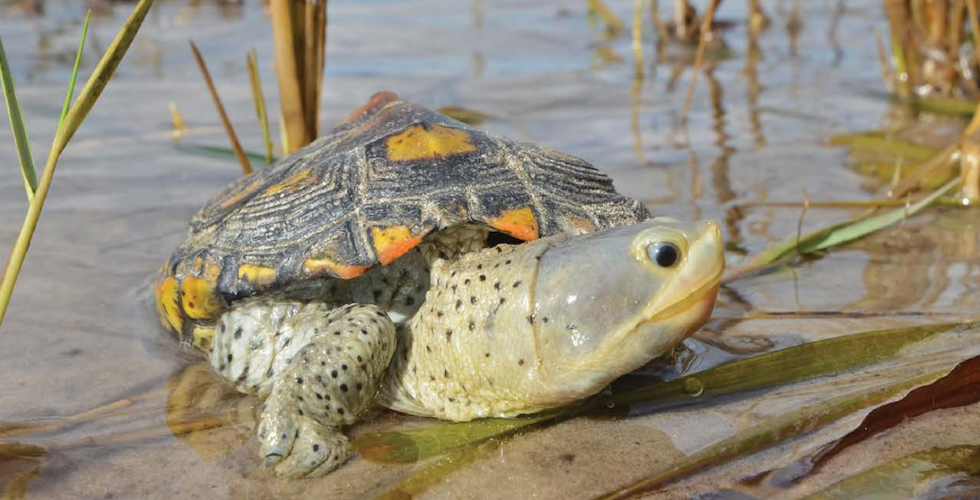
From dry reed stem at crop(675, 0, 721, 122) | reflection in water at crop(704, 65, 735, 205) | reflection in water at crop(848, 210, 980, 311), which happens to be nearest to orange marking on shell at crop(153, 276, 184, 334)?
reflection in water at crop(848, 210, 980, 311)

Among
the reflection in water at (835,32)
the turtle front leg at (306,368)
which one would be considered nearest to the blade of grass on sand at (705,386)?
the turtle front leg at (306,368)

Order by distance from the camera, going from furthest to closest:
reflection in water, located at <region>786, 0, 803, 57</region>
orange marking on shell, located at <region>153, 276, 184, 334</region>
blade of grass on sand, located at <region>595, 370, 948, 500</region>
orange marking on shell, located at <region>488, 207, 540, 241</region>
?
1. reflection in water, located at <region>786, 0, 803, 57</region>
2. orange marking on shell, located at <region>153, 276, 184, 334</region>
3. orange marking on shell, located at <region>488, 207, 540, 241</region>
4. blade of grass on sand, located at <region>595, 370, 948, 500</region>

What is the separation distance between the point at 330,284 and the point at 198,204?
199cm

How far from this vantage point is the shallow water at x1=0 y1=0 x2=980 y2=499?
225 cm

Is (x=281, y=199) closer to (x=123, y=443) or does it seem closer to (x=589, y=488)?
(x=123, y=443)

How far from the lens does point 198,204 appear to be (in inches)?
178

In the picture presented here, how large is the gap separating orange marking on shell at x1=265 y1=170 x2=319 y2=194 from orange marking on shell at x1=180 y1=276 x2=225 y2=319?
0.34 meters

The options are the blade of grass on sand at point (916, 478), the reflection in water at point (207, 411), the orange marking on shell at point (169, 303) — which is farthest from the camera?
the orange marking on shell at point (169, 303)

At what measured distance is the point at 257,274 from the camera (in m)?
2.68

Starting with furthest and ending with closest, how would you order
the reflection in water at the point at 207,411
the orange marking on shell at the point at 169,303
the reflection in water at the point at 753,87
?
the reflection in water at the point at 753,87, the orange marking on shell at the point at 169,303, the reflection in water at the point at 207,411

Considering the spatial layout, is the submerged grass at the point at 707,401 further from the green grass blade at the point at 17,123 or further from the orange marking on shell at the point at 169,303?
the green grass blade at the point at 17,123

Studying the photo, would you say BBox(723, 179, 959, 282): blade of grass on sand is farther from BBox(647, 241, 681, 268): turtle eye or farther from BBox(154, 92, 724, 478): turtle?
BBox(647, 241, 681, 268): turtle eye

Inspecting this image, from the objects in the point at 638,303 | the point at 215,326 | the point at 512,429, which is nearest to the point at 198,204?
the point at 215,326

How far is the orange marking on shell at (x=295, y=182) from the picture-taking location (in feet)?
9.30
